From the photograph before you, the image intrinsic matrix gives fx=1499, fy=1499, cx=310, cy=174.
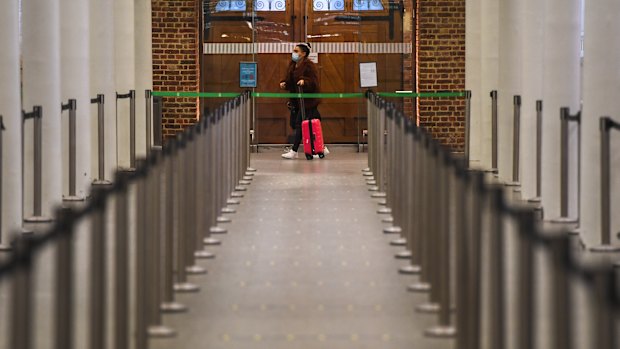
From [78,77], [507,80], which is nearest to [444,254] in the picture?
[78,77]

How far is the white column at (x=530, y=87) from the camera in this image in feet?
51.4

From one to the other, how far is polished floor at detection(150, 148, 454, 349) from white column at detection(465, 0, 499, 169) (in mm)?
4510

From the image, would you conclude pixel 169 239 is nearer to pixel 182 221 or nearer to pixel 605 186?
pixel 182 221

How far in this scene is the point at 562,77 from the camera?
14031 mm

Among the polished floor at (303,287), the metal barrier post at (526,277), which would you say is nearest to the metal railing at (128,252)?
the polished floor at (303,287)

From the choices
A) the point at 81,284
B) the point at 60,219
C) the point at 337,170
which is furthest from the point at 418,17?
the point at 60,219

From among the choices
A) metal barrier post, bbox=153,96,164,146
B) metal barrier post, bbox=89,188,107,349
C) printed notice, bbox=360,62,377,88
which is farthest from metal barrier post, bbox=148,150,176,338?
printed notice, bbox=360,62,377,88

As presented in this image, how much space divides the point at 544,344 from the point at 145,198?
7.44 feet

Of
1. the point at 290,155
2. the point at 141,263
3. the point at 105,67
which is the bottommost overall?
the point at 141,263

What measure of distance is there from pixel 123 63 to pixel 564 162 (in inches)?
337

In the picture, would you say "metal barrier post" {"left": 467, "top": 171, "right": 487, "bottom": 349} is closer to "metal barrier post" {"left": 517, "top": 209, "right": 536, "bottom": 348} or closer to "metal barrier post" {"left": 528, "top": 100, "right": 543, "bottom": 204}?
"metal barrier post" {"left": 517, "top": 209, "right": 536, "bottom": 348}

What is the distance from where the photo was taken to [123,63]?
20.4 m

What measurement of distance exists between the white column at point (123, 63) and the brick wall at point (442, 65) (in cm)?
648

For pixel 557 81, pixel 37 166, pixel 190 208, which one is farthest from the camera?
pixel 557 81
